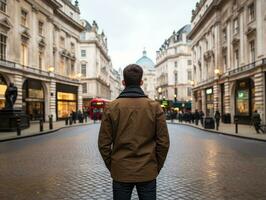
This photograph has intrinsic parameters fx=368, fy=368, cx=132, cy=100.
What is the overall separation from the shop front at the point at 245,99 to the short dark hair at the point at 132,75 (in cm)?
3170

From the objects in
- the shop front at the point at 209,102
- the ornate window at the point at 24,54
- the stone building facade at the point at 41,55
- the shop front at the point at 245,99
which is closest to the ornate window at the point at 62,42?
the stone building facade at the point at 41,55

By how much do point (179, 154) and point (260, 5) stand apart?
74.0 ft

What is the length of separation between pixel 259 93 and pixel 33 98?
24.6 m

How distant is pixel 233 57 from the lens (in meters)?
39.8

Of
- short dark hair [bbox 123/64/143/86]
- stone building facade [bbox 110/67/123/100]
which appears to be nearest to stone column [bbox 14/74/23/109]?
short dark hair [bbox 123/64/143/86]

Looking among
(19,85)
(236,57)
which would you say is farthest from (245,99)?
(19,85)

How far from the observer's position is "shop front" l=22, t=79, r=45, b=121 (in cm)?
3991

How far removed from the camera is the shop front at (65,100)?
49594 mm

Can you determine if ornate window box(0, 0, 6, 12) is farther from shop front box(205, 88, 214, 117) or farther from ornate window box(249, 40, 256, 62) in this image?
shop front box(205, 88, 214, 117)

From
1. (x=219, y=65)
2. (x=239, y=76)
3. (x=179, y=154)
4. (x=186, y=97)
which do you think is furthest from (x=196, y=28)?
(x=179, y=154)

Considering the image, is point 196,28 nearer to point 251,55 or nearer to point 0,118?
point 251,55

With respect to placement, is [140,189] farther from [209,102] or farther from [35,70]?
[209,102]

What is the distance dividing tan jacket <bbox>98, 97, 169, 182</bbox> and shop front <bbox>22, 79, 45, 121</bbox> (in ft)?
120

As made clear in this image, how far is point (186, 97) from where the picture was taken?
92.3 metres
